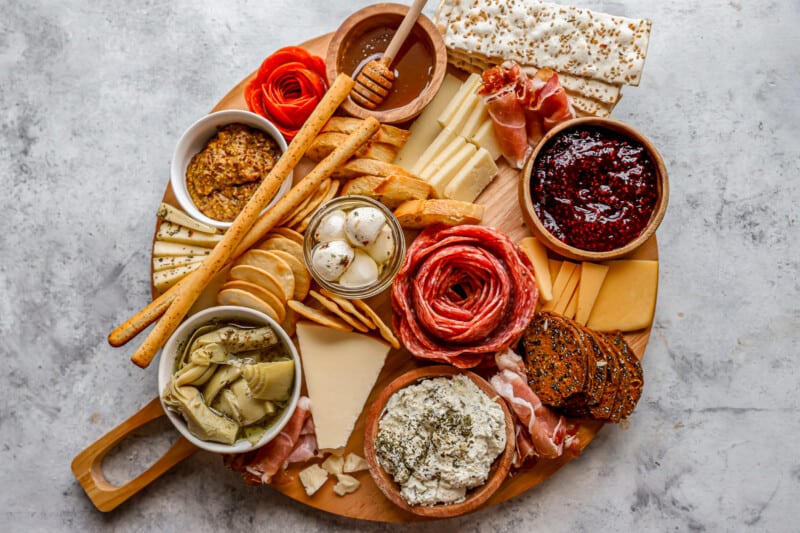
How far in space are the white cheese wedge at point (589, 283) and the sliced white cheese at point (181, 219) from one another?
1465mm

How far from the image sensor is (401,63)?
8.70 feet

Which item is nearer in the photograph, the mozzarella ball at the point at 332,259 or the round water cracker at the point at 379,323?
the mozzarella ball at the point at 332,259

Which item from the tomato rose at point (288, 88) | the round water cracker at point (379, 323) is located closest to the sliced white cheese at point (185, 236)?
the tomato rose at point (288, 88)

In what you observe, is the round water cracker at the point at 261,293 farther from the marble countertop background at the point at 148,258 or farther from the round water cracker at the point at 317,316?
the marble countertop background at the point at 148,258

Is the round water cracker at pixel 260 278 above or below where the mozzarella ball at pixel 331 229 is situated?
below

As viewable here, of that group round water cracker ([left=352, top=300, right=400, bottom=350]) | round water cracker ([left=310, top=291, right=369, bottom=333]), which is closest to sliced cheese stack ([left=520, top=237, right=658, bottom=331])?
round water cracker ([left=352, top=300, right=400, bottom=350])

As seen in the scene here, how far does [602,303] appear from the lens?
2.54m

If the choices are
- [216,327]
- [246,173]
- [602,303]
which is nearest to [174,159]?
[246,173]

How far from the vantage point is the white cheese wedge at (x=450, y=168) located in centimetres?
254

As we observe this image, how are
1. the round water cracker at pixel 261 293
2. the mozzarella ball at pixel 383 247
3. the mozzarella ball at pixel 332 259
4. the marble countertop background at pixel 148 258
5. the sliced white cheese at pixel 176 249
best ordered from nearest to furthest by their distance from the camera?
the mozzarella ball at pixel 332 259, the mozzarella ball at pixel 383 247, the round water cracker at pixel 261 293, the sliced white cheese at pixel 176 249, the marble countertop background at pixel 148 258

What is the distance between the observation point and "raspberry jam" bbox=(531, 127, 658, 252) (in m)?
2.40

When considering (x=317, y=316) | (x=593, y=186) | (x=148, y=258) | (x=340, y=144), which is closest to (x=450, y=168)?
(x=340, y=144)

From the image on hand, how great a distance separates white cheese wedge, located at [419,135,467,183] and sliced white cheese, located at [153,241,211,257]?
93 centimetres

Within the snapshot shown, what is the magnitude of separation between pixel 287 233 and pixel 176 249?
46 centimetres
